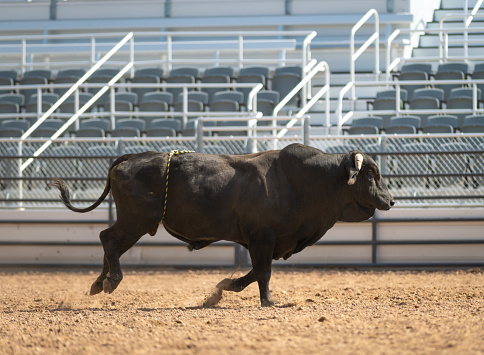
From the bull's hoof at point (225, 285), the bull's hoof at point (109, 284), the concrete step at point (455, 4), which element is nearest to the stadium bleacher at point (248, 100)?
the concrete step at point (455, 4)

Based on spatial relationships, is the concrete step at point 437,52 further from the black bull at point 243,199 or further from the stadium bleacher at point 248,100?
the black bull at point 243,199

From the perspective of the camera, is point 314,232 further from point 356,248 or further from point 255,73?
point 255,73

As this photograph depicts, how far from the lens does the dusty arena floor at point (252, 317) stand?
18.1 feet

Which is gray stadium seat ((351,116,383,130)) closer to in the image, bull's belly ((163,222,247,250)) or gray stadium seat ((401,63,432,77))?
gray stadium seat ((401,63,432,77))

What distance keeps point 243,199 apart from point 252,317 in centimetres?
162

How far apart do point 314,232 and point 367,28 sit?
15.3 metres

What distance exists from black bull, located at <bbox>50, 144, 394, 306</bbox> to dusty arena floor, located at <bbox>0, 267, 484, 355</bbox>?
0.64m

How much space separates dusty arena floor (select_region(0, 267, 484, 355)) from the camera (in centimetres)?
552

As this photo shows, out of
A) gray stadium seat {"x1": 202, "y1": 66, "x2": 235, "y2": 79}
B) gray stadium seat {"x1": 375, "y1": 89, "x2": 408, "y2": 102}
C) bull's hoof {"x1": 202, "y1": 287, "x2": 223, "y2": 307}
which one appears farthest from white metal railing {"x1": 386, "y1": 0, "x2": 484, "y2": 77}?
bull's hoof {"x1": 202, "y1": 287, "x2": 223, "y2": 307}

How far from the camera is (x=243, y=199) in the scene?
324 inches

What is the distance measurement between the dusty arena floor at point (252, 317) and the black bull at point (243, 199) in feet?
2.11

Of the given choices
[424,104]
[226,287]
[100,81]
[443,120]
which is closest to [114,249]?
[226,287]

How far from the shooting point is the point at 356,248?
12758 mm

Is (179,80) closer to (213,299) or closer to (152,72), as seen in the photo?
(152,72)
